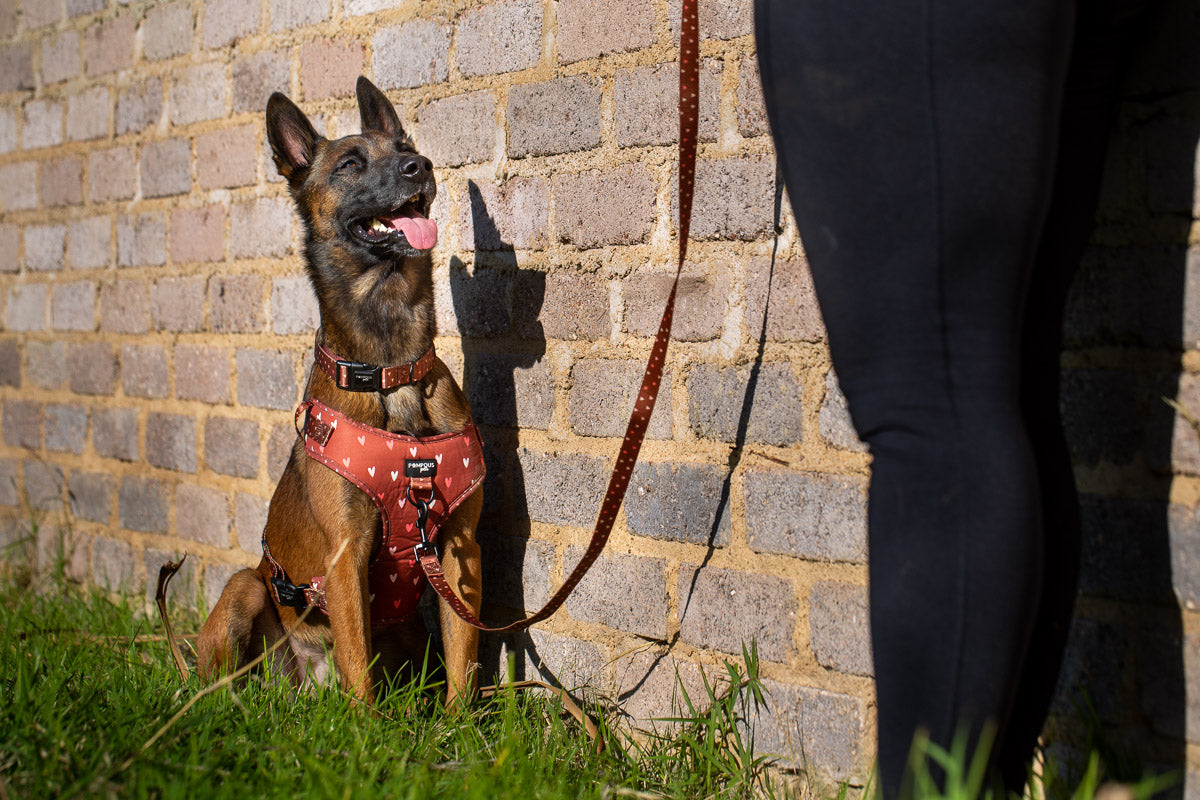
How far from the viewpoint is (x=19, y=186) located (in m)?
4.66

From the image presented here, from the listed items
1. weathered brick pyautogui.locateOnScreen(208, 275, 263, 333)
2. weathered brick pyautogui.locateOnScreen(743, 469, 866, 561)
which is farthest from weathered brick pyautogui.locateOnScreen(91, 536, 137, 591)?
→ weathered brick pyautogui.locateOnScreen(743, 469, 866, 561)

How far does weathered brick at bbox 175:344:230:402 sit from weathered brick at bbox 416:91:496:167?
132 cm

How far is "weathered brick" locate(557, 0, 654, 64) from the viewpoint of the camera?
2.53 m

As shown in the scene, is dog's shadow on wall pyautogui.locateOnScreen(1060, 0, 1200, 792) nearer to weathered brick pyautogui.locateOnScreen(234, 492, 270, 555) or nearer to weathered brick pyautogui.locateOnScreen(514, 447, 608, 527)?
weathered brick pyautogui.locateOnScreen(514, 447, 608, 527)

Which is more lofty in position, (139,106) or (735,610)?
(139,106)

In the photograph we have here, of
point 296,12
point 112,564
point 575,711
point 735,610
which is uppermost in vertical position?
point 296,12

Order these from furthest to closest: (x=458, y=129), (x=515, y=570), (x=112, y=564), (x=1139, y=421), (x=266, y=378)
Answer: (x=112, y=564) < (x=266, y=378) < (x=458, y=129) < (x=515, y=570) < (x=1139, y=421)

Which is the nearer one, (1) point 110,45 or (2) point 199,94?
(2) point 199,94

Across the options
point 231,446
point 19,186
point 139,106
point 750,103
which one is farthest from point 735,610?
point 19,186

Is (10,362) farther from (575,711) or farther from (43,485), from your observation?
(575,711)

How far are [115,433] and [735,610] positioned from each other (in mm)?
3132

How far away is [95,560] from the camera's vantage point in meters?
4.28

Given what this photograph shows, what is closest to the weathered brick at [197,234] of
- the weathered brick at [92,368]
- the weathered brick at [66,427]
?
the weathered brick at [92,368]

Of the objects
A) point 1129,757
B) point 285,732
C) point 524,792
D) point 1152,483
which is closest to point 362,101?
point 285,732
